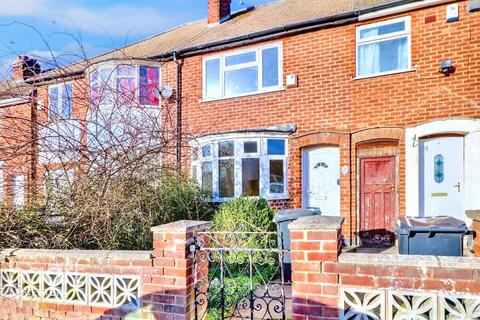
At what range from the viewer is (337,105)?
9094 millimetres

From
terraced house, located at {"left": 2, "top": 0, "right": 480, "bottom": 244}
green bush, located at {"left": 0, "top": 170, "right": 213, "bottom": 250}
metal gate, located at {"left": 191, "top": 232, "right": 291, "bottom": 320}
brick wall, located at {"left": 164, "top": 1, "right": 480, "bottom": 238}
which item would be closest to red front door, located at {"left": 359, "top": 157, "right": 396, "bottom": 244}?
terraced house, located at {"left": 2, "top": 0, "right": 480, "bottom": 244}

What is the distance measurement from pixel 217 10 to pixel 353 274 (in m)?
A: 11.7

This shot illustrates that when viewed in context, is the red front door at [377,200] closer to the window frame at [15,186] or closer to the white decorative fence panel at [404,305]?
the white decorative fence panel at [404,305]

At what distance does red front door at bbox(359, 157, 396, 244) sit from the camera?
28.6 ft

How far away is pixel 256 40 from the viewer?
10039mm

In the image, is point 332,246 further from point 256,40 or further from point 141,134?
point 256,40

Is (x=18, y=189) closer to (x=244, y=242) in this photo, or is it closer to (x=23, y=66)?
(x=23, y=66)

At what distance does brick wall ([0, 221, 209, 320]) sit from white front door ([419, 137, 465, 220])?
6.65 meters

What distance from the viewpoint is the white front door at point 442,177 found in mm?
8016

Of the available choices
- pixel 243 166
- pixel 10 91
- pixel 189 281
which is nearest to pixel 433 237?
pixel 189 281

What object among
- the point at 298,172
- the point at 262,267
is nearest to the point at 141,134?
the point at 262,267

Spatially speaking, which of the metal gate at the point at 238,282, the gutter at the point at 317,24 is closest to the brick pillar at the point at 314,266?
the metal gate at the point at 238,282

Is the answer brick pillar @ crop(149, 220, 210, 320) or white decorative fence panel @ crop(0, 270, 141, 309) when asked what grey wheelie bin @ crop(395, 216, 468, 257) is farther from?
white decorative fence panel @ crop(0, 270, 141, 309)

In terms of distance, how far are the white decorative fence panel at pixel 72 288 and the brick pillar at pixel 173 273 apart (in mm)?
225
